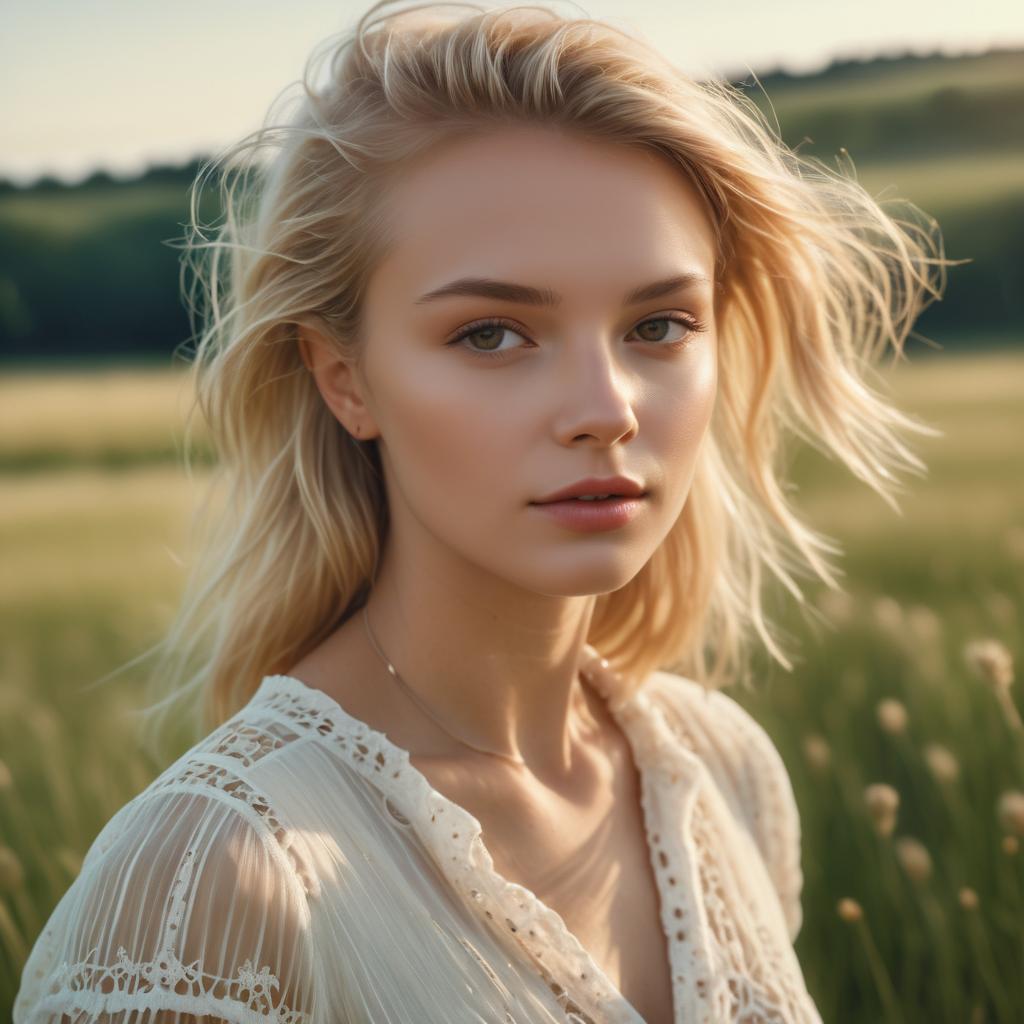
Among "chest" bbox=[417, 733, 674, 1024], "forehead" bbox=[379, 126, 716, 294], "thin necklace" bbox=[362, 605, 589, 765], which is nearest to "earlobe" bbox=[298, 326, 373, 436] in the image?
"forehead" bbox=[379, 126, 716, 294]

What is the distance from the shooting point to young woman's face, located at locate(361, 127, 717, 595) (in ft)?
4.29

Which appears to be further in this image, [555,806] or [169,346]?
[169,346]

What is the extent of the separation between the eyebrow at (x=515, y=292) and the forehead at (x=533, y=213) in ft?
0.04

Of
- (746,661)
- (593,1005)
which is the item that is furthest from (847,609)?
(593,1005)

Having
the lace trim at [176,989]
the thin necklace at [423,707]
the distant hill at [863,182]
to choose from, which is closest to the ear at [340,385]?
the thin necklace at [423,707]

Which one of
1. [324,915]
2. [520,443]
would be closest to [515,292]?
[520,443]

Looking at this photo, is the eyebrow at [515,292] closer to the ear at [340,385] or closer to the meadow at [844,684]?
the ear at [340,385]

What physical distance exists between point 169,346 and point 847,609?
6.75 feet

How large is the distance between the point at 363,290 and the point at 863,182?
2166 millimetres

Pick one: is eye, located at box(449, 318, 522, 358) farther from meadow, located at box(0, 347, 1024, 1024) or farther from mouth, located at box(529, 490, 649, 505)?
meadow, located at box(0, 347, 1024, 1024)

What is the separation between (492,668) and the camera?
1.54m

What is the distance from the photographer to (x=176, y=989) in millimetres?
1201

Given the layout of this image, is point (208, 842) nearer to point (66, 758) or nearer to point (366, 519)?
point (366, 519)

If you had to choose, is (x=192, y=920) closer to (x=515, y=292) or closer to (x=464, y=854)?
(x=464, y=854)
